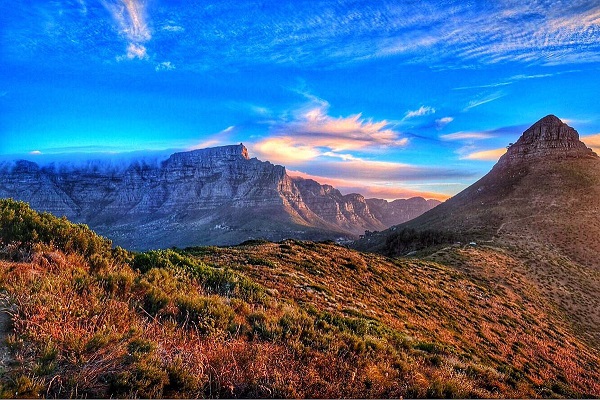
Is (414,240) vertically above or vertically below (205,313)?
below

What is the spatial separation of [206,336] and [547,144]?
157m

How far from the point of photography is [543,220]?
77.3 metres

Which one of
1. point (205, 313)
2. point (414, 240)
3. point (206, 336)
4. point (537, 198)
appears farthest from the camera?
point (537, 198)

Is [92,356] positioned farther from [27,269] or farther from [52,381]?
[27,269]

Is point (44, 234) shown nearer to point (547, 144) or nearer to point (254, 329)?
point (254, 329)

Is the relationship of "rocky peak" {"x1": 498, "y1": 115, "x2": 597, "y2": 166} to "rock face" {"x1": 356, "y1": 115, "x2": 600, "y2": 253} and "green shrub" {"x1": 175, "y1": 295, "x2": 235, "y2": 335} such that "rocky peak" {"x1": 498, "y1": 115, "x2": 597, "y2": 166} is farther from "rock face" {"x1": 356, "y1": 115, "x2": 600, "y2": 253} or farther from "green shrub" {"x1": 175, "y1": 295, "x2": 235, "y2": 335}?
"green shrub" {"x1": 175, "y1": 295, "x2": 235, "y2": 335}

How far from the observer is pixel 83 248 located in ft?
36.0

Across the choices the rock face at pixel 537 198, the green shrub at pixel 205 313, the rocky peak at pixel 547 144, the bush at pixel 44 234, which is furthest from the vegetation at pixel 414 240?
the rocky peak at pixel 547 144

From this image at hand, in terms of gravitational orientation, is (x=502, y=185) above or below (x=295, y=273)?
above

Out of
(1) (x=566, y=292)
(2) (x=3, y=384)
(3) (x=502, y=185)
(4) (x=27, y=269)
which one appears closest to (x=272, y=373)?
(2) (x=3, y=384)

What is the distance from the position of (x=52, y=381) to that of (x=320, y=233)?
17697cm

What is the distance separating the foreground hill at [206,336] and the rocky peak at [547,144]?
5312 inches

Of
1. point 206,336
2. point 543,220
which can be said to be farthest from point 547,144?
point 206,336

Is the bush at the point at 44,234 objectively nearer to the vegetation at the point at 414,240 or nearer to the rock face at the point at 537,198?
the vegetation at the point at 414,240
